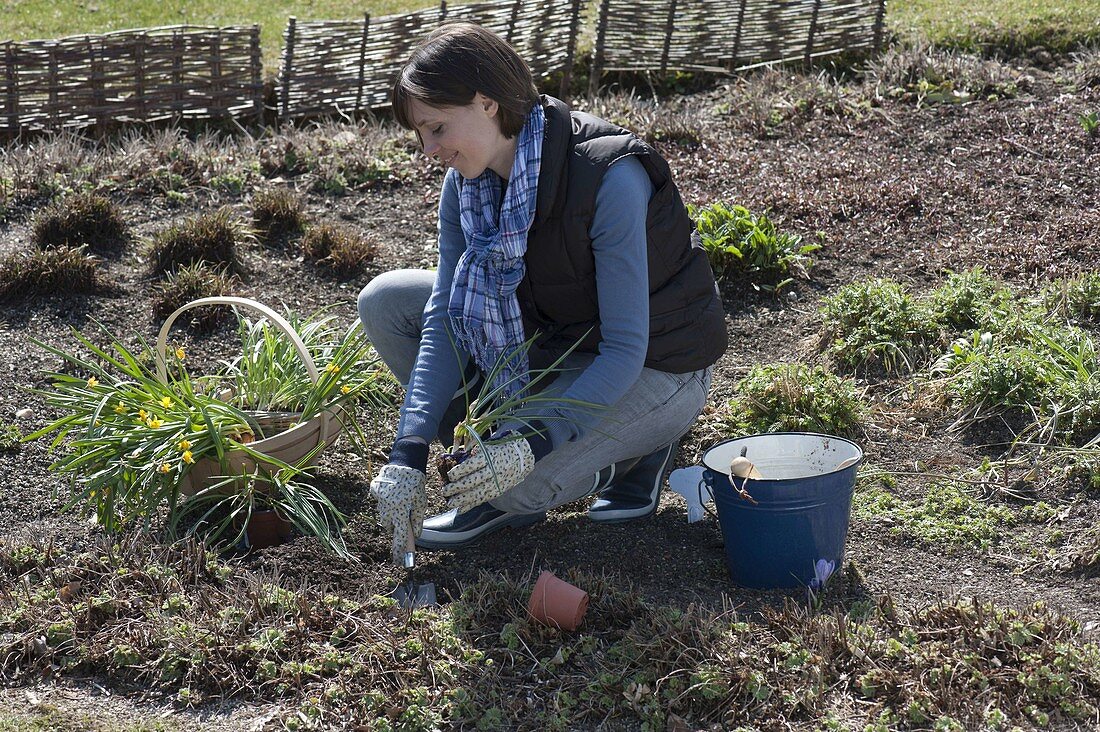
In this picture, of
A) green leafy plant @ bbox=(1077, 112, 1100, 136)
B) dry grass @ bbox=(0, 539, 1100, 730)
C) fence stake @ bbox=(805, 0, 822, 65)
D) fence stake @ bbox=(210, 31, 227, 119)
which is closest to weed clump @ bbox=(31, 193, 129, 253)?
fence stake @ bbox=(210, 31, 227, 119)

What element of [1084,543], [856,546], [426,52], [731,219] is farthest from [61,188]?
[1084,543]

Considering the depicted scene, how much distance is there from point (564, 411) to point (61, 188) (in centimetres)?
391

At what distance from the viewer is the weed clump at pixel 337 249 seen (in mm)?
4984

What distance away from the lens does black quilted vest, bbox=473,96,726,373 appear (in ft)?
9.21

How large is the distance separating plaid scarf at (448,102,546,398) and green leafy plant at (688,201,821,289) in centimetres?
182

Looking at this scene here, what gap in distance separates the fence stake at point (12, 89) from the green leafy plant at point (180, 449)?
4249mm

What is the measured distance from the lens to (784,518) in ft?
8.85

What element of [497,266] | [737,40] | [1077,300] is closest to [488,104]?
[497,266]

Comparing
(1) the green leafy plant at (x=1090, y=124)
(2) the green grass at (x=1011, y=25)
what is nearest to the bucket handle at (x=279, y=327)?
(1) the green leafy plant at (x=1090, y=124)

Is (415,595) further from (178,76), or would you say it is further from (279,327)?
(178,76)

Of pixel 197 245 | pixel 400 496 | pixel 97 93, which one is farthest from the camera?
pixel 97 93

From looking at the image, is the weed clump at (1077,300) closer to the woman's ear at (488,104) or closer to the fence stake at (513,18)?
the woman's ear at (488,104)

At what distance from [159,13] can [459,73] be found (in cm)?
999

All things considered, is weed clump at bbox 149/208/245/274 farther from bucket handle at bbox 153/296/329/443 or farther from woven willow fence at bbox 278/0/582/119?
woven willow fence at bbox 278/0/582/119
